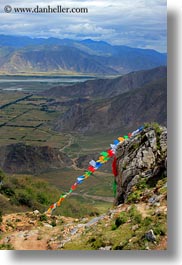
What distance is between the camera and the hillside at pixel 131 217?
7.25 meters

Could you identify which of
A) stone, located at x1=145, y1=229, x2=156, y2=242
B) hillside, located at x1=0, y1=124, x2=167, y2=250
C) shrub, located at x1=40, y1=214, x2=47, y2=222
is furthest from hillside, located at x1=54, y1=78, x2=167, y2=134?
stone, located at x1=145, y1=229, x2=156, y2=242

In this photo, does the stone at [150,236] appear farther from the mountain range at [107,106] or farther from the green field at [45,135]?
the mountain range at [107,106]

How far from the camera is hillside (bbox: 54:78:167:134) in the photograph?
232ft

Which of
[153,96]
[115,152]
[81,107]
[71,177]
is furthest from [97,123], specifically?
[115,152]

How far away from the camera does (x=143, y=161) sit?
8273 mm

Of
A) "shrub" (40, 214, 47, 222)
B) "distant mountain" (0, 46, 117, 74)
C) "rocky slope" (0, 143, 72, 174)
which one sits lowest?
"rocky slope" (0, 143, 72, 174)

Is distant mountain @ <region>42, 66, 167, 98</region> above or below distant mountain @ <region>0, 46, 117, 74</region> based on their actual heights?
below

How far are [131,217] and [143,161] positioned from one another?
1.18m

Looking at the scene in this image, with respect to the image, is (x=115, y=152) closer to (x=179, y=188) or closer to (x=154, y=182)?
(x=154, y=182)

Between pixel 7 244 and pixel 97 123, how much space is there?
233ft

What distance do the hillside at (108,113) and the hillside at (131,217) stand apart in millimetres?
58368

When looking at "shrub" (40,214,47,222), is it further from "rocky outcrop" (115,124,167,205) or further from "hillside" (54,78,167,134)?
"hillside" (54,78,167,134)

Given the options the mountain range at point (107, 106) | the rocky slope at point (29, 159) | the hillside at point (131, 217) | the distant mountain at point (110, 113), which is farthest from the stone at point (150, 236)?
the distant mountain at point (110, 113)

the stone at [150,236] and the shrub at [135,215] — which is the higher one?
the shrub at [135,215]
